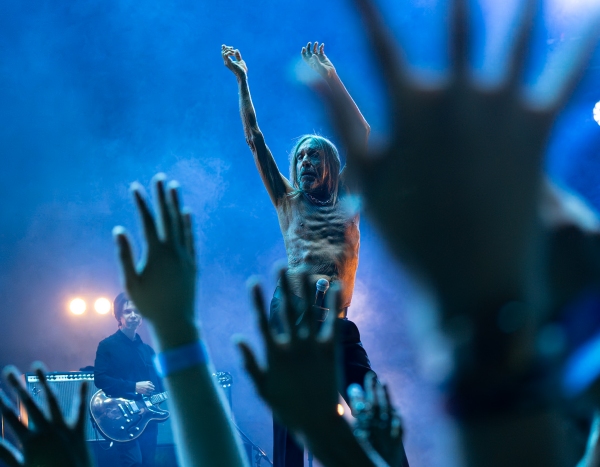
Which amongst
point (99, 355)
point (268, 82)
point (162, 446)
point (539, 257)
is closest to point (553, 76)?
point (539, 257)

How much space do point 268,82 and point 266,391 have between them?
6.52m

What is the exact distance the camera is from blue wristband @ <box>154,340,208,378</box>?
627mm

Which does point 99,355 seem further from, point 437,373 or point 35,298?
point 437,373

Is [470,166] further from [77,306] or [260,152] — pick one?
[77,306]

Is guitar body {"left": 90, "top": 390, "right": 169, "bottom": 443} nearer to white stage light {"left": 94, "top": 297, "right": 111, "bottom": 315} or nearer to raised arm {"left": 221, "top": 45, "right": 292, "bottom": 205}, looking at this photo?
white stage light {"left": 94, "top": 297, "right": 111, "bottom": 315}

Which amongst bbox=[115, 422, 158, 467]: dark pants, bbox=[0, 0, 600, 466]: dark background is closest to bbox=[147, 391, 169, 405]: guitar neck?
bbox=[115, 422, 158, 467]: dark pants

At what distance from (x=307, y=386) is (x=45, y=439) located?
429 mm

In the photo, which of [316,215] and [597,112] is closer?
[316,215]

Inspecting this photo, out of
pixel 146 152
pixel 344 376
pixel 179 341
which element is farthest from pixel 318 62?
pixel 146 152

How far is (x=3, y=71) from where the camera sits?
6047mm

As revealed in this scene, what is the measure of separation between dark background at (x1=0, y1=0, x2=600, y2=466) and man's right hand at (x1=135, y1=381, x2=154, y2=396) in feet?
5.71

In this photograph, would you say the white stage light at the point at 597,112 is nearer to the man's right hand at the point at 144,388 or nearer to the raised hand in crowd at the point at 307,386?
the man's right hand at the point at 144,388

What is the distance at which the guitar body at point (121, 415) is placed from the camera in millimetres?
4285

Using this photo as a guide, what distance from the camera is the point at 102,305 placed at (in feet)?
20.9
